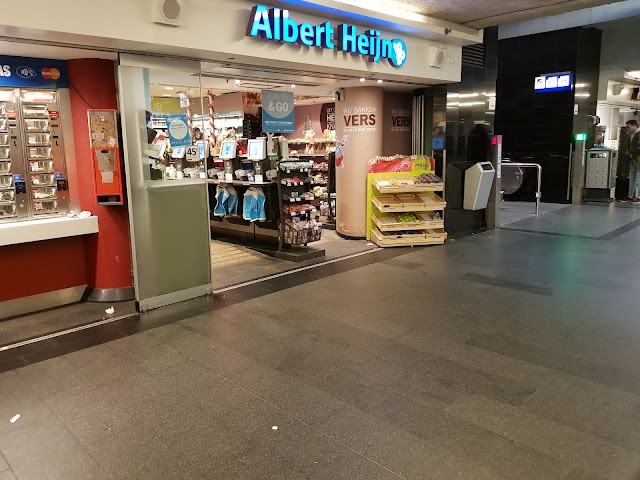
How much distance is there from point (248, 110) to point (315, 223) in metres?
3.10

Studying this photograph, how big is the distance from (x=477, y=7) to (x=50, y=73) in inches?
204

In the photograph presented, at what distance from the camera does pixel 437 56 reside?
7520 mm

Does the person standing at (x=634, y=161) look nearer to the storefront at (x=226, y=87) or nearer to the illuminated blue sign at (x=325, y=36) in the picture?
the storefront at (x=226, y=87)

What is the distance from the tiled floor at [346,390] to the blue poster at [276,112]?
8.10 feet

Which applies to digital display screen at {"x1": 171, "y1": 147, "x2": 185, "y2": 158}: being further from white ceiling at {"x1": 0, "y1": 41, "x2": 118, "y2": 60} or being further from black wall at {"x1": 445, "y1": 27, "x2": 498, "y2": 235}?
black wall at {"x1": 445, "y1": 27, "x2": 498, "y2": 235}

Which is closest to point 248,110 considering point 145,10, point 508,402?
point 145,10

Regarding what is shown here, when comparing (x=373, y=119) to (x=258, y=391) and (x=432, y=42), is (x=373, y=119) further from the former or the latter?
(x=258, y=391)

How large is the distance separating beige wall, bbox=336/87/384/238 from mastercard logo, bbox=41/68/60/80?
14.6ft

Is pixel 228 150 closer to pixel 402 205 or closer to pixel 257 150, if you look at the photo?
pixel 257 150

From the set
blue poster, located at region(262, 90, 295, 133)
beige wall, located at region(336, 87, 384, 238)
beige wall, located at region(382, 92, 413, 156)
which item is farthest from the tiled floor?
beige wall, located at region(382, 92, 413, 156)

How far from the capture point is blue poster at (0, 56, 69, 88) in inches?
185

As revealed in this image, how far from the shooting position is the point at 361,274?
6.24 meters

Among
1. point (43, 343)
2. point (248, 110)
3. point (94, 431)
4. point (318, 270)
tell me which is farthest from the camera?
point (248, 110)

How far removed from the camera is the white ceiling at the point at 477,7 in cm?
617
